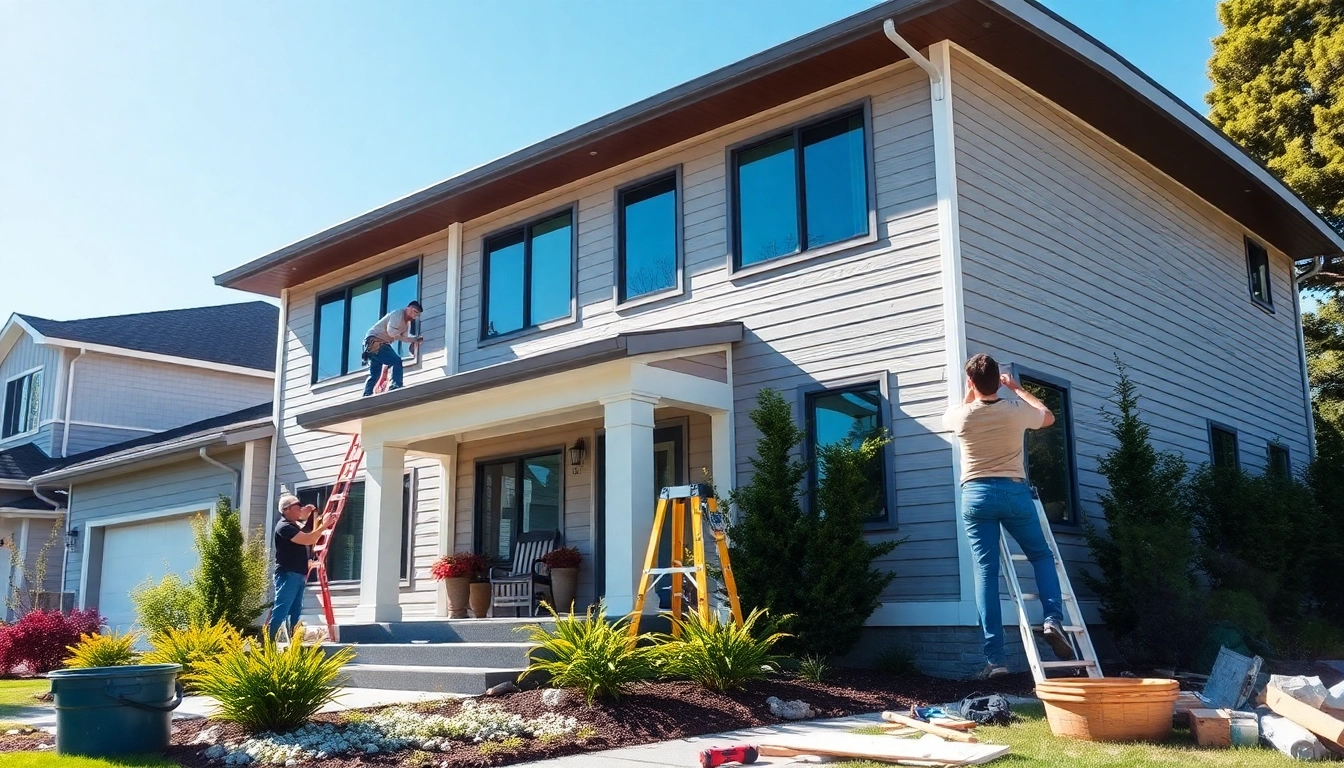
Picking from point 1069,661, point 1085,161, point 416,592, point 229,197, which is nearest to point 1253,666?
point 1069,661

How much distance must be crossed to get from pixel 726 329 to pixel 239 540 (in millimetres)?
6534

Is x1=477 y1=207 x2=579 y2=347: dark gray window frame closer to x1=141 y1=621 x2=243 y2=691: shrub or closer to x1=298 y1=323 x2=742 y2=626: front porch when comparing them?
x1=298 y1=323 x2=742 y2=626: front porch

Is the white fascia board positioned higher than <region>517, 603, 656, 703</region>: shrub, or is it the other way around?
the white fascia board

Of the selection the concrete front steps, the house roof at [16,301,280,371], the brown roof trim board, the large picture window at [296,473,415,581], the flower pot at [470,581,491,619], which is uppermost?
the house roof at [16,301,280,371]

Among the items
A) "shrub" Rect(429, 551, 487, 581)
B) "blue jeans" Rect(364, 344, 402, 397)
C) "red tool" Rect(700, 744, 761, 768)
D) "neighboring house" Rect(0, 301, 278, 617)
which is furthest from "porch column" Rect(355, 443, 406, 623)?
"neighboring house" Rect(0, 301, 278, 617)

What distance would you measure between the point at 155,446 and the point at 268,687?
12557 mm

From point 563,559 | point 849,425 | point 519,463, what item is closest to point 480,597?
point 563,559

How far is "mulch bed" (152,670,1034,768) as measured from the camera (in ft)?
19.7

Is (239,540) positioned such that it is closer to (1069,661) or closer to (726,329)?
(726,329)

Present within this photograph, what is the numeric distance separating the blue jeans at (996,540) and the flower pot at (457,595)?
743 cm

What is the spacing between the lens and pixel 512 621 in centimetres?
973

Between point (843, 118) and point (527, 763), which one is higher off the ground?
point (843, 118)

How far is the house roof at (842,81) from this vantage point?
9.58 metres

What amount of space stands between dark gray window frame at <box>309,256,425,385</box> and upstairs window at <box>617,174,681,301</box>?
11.2ft
